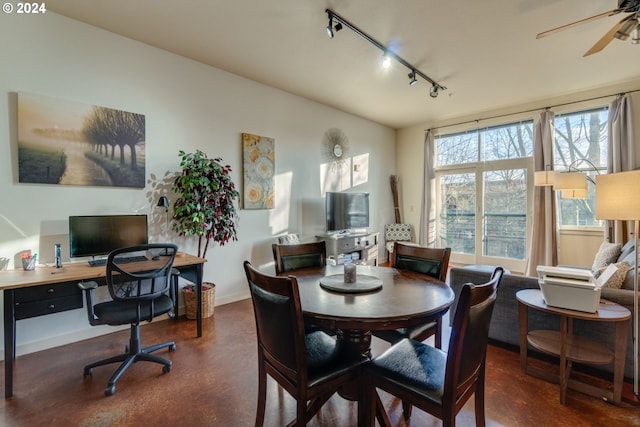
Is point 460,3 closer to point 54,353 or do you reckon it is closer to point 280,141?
point 280,141

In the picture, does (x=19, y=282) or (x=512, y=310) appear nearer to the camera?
(x=19, y=282)

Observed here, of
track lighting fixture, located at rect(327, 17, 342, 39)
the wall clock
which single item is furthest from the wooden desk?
the wall clock

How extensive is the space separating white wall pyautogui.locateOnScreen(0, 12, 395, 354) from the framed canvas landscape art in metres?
0.07

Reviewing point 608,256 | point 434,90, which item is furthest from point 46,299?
point 608,256

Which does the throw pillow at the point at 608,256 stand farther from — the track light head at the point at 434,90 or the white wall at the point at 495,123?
the track light head at the point at 434,90

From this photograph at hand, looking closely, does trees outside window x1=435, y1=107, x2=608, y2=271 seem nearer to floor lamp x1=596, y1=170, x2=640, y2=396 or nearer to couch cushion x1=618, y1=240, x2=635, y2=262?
couch cushion x1=618, y1=240, x2=635, y2=262

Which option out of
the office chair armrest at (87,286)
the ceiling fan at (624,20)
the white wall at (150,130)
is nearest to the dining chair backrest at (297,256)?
the office chair armrest at (87,286)

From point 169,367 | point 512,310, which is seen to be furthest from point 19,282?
point 512,310

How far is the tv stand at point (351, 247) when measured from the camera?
4.59 meters

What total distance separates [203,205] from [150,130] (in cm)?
96

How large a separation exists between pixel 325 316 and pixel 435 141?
226 inches

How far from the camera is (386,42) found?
308cm

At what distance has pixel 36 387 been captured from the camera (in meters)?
2.06

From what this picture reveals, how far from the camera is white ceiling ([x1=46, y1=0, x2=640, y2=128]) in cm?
253
